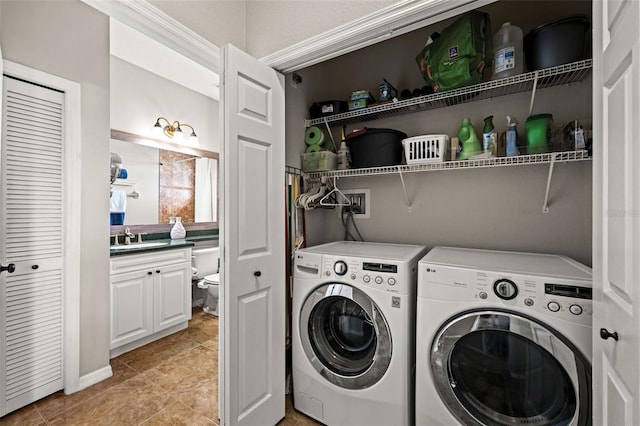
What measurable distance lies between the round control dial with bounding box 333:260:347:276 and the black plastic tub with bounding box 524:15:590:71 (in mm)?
1385

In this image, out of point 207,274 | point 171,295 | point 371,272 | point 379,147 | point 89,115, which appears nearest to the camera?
point 371,272

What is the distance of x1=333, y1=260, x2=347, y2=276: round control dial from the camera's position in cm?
152

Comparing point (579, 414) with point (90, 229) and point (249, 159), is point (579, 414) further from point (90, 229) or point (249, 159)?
point (90, 229)

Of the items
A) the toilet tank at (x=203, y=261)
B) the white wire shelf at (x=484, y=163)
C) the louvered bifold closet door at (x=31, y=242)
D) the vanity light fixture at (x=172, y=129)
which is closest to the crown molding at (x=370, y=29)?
the white wire shelf at (x=484, y=163)

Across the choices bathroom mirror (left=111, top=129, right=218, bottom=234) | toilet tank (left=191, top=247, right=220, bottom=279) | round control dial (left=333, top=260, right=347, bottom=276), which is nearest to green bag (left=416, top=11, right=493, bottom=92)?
round control dial (left=333, top=260, right=347, bottom=276)

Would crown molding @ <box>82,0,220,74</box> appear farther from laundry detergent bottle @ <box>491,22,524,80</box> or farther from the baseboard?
the baseboard

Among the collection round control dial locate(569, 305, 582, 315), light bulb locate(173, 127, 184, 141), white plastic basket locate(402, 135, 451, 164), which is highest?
light bulb locate(173, 127, 184, 141)

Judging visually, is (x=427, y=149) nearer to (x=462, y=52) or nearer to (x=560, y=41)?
(x=462, y=52)

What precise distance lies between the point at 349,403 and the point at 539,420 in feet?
2.74

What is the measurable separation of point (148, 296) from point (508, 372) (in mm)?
2690

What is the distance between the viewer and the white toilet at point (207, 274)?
3117 millimetres

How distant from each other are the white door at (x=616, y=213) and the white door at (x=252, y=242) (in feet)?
4.29

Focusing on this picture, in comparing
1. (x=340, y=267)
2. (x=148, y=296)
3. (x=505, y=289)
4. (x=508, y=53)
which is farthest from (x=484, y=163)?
(x=148, y=296)

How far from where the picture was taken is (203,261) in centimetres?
347
